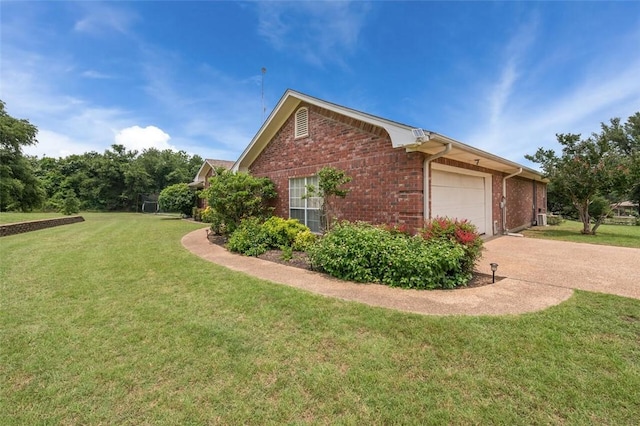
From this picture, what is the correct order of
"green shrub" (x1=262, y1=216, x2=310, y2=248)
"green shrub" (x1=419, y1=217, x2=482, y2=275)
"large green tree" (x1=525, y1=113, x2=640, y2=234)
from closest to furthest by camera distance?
"green shrub" (x1=419, y1=217, x2=482, y2=275) → "green shrub" (x1=262, y1=216, x2=310, y2=248) → "large green tree" (x1=525, y1=113, x2=640, y2=234)

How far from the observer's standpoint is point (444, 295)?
4.44 m

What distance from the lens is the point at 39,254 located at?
25.4 feet

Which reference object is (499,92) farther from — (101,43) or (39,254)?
(39,254)

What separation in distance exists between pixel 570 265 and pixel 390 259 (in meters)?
4.49

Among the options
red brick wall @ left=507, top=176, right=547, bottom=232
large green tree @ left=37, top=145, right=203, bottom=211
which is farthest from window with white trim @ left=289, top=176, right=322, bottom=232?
large green tree @ left=37, top=145, right=203, bottom=211

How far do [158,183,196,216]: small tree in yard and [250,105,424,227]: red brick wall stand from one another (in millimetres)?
15288

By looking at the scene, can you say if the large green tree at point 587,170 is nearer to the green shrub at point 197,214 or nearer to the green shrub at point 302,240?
the green shrub at point 302,240

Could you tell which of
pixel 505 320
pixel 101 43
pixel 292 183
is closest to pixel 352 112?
pixel 292 183

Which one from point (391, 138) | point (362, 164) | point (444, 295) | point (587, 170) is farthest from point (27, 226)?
point (587, 170)

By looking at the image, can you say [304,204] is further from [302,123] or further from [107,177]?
[107,177]

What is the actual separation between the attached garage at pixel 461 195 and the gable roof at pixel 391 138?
1.56 ft

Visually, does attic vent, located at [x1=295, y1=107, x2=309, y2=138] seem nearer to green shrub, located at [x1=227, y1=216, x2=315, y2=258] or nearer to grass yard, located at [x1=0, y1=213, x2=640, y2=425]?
green shrub, located at [x1=227, y1=216, x2=315, y2=258]

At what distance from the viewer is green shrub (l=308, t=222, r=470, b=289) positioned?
4.89m

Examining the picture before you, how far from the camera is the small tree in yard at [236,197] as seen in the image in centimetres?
987
